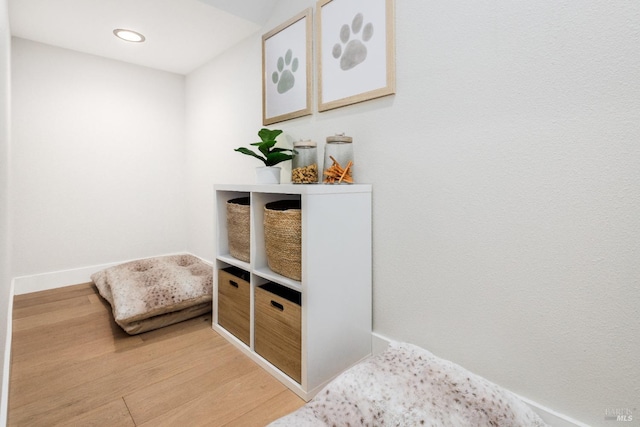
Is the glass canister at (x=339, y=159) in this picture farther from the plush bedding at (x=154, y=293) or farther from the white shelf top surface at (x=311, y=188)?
the plush bedding at (x=154, y=293)

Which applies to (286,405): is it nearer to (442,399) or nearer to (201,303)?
(442,399)

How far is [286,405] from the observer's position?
3.82ft

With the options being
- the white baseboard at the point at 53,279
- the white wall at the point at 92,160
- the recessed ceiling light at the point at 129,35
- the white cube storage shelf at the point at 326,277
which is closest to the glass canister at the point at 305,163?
the white cube storage shelf at the point at 326,277

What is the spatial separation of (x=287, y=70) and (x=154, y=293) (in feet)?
4.76

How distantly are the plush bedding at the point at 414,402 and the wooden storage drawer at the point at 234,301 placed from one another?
0.63 m

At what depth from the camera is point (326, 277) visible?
1245mm

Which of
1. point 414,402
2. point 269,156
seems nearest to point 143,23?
point 269,156

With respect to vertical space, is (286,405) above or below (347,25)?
below

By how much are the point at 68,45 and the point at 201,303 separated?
2.07m

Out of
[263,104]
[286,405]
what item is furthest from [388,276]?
[263,104]

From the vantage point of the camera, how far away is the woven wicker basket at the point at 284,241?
4.17ft

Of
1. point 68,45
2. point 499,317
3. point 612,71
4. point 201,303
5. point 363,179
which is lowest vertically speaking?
point 201,303

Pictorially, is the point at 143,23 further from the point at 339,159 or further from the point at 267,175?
the point at 339,159

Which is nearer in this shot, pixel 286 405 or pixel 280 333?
pixel 286 405
